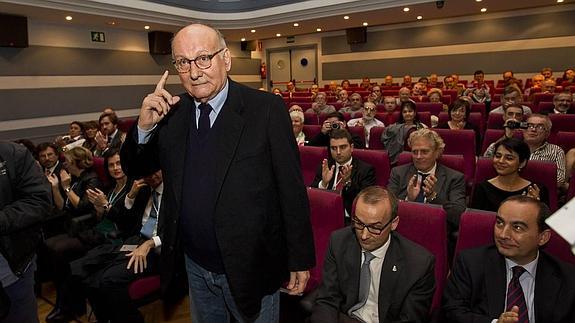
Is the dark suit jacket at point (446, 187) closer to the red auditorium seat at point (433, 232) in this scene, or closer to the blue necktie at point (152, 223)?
→ the red auditorium seat at point (433, 232)

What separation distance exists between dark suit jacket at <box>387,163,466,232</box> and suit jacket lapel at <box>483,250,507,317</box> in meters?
0.83

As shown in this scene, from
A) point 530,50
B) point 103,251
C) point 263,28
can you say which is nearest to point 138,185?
point 103,251

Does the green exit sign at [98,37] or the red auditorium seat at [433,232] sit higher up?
the green exit sign at [98,37]

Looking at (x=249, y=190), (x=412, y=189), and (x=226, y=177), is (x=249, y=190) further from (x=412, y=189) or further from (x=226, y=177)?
(x=412, y=189)

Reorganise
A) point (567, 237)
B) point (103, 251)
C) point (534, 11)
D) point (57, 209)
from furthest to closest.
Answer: point (534, 11) → point (57, 209) → point (103, 251) → point (567, 237)

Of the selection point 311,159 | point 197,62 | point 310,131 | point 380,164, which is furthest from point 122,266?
point 310,131

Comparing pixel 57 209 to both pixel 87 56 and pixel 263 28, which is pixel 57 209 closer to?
pixel 87 56

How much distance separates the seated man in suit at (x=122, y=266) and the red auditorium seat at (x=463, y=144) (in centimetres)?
298

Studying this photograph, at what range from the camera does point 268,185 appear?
1320 mm

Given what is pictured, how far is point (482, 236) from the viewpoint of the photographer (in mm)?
2125

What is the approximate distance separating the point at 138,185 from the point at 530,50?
1310cm

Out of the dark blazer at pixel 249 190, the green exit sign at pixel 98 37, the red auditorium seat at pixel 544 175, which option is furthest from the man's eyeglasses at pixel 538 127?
the green exit sign at pixel 98 37

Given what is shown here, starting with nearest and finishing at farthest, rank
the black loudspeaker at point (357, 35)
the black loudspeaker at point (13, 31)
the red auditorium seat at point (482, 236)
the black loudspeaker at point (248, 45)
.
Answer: the red auditorium seat at point (482, 236) → the black loudspeaker at point (13, 31) → the black loudspeaker at point (357, 35) → the black loudspeaker at point (248, 45)

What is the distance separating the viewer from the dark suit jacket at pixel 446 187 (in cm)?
281
